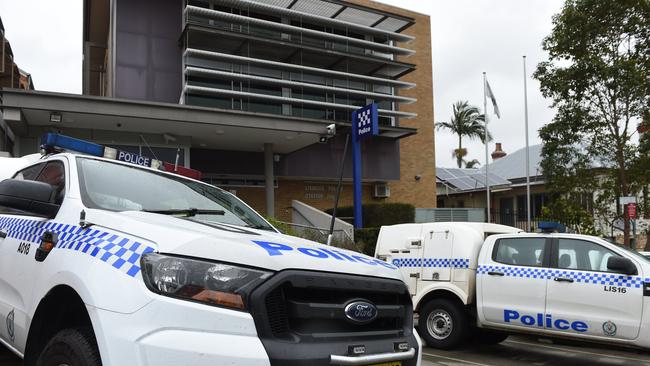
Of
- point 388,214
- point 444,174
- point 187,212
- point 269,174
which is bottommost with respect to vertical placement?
point 388,214

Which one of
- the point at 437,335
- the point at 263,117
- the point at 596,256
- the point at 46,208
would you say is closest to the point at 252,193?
the point at 263,117

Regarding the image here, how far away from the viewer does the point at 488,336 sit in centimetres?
855

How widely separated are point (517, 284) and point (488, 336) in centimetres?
144

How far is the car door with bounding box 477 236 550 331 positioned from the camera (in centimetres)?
733

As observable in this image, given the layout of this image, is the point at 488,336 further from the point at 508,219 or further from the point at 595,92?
the point at 508,219

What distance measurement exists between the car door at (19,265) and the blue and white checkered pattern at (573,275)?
6028mm

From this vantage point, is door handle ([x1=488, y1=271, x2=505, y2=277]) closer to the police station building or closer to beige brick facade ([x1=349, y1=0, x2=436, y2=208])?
the police station building

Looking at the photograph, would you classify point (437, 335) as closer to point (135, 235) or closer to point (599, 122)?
point (135, 235)

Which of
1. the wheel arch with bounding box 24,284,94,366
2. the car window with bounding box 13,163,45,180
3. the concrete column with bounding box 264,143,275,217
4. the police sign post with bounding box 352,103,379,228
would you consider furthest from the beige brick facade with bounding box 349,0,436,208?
the wheel arch with bounding box 24,284,94,366

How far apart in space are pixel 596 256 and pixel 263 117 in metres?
13.2

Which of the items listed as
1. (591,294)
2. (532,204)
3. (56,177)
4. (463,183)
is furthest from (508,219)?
(56,177)

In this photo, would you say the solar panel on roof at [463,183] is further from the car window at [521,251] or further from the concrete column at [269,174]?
the car window at [521,251]

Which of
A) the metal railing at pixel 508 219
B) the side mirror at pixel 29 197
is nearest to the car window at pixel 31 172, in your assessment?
the side mirror at pixel 29 197

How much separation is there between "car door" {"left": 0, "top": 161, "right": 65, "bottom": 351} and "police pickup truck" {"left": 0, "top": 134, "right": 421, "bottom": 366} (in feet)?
0.05
